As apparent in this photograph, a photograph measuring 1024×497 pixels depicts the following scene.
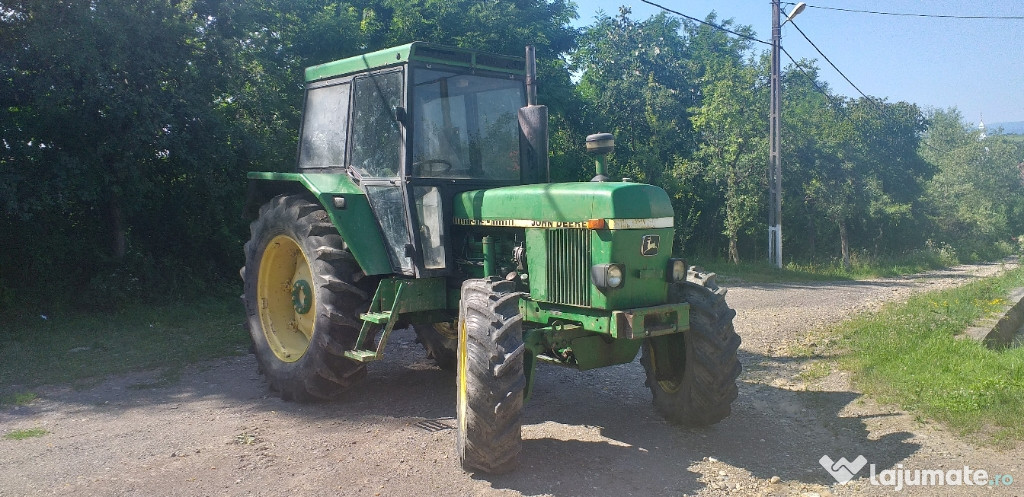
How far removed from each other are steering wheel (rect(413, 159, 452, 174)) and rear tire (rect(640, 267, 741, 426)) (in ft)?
6.52

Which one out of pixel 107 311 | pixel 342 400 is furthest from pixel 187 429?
pixel 107 311

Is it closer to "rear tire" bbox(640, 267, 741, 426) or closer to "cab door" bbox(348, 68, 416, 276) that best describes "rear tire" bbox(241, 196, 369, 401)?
"cab door" bbox(348, 68, 416, 276)

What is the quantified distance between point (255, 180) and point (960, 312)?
8.78 m

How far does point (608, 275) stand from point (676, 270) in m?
0.57

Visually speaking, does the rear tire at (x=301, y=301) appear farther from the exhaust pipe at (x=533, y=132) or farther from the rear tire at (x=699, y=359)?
the rear tire at (x=699, y=359)

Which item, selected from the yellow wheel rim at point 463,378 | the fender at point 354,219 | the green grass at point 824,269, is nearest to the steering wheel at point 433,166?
the fender at point 354,219

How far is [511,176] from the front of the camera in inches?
247

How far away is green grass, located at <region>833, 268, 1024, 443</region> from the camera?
5.41 meters

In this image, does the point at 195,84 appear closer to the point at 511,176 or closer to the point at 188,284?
the point at 188,284

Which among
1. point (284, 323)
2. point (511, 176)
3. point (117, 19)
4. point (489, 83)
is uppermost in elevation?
point (117, 19)

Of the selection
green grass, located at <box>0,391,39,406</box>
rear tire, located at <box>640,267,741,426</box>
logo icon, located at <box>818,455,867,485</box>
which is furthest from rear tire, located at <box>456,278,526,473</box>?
green grass, located at <box>0,391,39,406</box>

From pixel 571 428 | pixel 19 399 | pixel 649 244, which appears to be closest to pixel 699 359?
pixel 649 244

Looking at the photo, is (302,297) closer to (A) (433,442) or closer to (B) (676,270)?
(A) (433,442)

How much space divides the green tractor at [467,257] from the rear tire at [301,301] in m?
0.02
